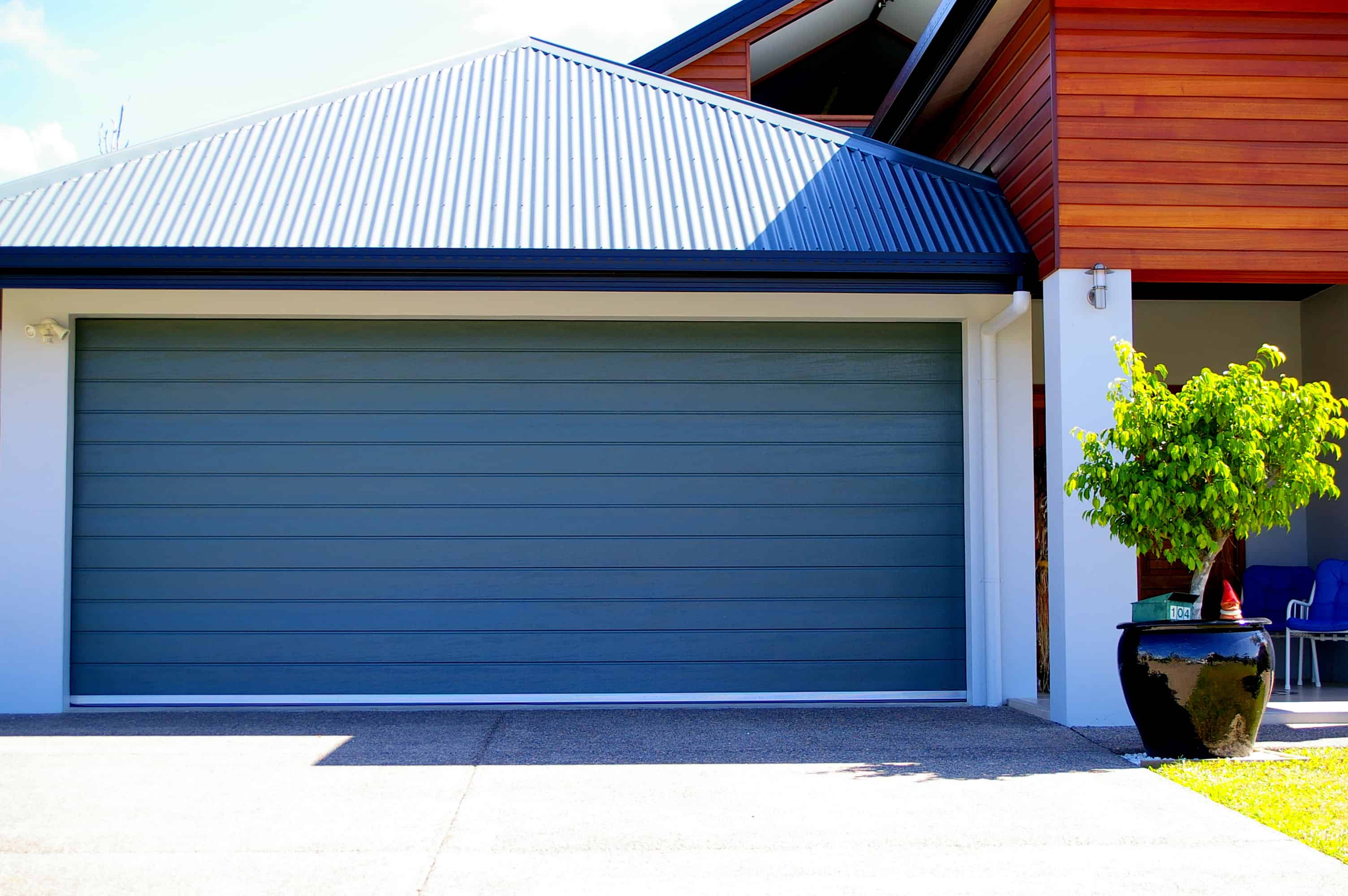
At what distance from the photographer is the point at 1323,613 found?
8930 mm

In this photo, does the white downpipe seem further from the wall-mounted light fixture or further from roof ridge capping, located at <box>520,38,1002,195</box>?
roof ridge capping, located at <box>520,38,1002,195</box>

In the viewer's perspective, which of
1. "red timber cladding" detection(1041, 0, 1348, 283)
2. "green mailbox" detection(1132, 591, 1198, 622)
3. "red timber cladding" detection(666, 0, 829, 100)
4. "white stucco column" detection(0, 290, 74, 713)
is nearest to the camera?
"green mailbox" detection(1132, 591, 1198, 622)

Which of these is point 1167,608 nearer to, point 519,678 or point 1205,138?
point 1205,138

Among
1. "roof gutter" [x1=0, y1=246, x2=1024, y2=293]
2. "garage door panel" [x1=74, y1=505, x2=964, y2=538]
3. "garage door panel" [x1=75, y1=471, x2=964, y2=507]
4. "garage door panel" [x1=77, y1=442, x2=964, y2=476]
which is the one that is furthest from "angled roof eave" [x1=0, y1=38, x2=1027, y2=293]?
"garage door panel" [x1=74, y1=505, x2=964, y2=538]

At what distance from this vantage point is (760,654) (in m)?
8.10

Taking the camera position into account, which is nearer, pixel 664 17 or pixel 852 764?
pixel 852 764

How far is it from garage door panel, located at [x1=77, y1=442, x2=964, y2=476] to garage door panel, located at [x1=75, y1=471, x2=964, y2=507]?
0.05 m

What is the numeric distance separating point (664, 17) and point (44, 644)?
18.3 meters

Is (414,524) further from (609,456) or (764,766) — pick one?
(764,766)

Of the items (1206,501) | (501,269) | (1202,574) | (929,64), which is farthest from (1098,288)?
(501,269)

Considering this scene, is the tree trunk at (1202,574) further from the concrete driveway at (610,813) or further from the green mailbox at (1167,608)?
the concrete driveway at (610,813)

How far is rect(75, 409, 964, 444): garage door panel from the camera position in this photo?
8047 millimetres

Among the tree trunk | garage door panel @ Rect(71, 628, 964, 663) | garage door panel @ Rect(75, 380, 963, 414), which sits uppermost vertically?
garage door panel @ Rect(75, 380, 963, 414)

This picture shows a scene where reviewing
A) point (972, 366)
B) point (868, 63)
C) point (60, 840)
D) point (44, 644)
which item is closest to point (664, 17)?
point (868, 63)
